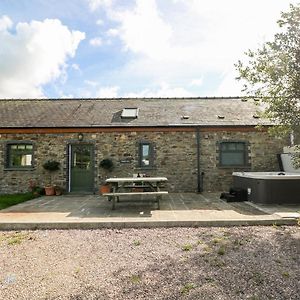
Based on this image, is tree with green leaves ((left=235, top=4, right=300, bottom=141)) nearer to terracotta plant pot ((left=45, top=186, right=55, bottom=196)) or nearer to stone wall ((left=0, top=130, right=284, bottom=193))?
stone wall ((left=0, top=130, right=284, bottom=193))

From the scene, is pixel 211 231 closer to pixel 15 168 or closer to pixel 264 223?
pixel 264 223

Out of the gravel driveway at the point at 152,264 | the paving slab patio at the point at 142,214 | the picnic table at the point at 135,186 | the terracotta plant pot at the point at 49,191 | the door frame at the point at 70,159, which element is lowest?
the gravel driveway at the point at 152,264

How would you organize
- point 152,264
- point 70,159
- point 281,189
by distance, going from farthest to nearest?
point 70,159, point 281,189, point 152,264

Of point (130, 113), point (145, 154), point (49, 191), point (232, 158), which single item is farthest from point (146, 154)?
point (49, 191)

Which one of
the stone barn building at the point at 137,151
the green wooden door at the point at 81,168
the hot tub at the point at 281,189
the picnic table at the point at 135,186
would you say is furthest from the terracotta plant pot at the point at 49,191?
the hot tub at the point at 281,189

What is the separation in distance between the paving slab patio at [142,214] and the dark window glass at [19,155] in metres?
3.90

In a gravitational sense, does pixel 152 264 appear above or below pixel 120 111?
below

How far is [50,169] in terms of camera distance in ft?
39.9

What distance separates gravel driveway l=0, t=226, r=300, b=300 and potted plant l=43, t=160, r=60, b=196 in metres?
5.90

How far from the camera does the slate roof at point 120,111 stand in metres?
12.8

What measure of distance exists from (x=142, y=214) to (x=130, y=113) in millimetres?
7364

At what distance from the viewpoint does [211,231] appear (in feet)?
19.8

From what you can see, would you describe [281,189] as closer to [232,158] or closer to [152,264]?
[232,158]

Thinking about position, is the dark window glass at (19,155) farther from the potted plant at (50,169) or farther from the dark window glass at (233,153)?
the dark window glass at (233,153)
